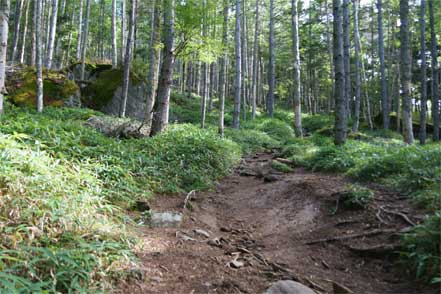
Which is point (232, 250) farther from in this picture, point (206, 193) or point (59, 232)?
point (206, 193)

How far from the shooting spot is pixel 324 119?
23375 millimetres

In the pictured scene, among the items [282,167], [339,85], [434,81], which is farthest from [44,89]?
[434,81]

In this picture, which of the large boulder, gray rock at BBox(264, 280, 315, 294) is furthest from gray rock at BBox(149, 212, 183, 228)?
the large boulder

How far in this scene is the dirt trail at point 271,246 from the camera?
3014 mm

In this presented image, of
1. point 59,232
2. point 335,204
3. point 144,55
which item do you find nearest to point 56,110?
point 59,232

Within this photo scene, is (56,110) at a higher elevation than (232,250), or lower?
higher

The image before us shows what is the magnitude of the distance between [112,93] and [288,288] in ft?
41.5

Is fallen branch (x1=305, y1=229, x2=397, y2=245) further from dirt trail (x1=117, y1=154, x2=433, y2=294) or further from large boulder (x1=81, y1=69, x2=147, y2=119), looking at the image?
large boulder (x1=81, y1=69, x2=147, y2=119)

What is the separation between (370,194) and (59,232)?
397cm

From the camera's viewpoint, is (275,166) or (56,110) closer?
(275,166)

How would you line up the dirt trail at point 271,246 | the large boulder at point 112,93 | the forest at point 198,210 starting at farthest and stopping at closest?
the large boulder at point 112,93 → the dirt trail at point 271,246 → the forest at point 198,210

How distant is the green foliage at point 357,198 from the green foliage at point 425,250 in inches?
46.3

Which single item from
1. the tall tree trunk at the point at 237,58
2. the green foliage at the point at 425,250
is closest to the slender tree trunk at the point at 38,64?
the tall tree trunk at the point at 237,58

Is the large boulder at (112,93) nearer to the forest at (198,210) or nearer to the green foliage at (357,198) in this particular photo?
the forest at (198,210)
